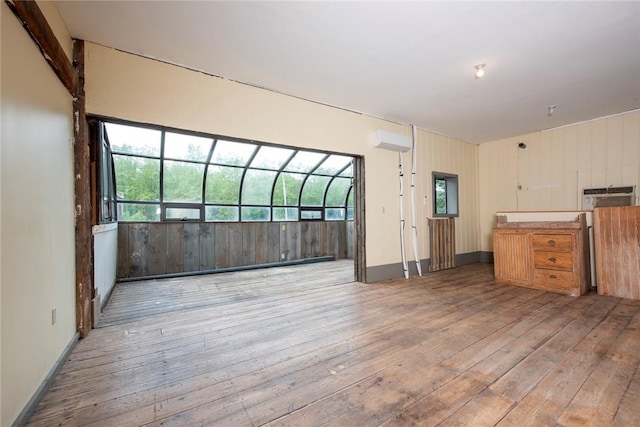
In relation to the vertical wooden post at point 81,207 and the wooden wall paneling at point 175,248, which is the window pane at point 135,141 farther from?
the vertical wooden post at point 81,207

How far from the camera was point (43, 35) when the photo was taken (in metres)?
1.75

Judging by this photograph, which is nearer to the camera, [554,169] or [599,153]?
[599,153]

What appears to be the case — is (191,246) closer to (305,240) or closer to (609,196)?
(305,240)

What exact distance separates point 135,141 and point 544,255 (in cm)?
699

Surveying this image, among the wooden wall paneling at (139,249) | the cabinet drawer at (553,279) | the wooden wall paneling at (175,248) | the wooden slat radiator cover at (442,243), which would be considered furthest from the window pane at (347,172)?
the wooden wall paneling at (139,249)

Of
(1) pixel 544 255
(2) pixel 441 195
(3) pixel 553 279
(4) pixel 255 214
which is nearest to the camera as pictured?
(3) pixel 553 279

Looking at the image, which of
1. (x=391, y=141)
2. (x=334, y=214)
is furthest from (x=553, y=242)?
(x=334, y=214)

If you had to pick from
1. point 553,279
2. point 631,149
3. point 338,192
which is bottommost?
point 553,279

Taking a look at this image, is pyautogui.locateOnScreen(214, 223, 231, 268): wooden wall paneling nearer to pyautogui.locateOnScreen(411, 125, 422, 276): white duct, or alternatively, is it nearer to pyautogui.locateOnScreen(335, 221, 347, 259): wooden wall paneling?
pyautogui.locateOnScreen(335, 221, 347, 259): wooden wall paneling

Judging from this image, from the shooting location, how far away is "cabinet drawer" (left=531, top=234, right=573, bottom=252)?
12.5 feet

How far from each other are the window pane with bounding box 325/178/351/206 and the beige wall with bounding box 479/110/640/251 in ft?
11.2

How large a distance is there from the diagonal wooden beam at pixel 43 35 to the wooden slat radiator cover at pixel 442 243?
220 inches

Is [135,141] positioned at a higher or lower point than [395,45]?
lower

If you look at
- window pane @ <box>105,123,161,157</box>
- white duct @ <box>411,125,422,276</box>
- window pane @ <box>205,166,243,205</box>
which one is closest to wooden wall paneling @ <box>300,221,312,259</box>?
window pane @ <box>205,166,243,205</box>
